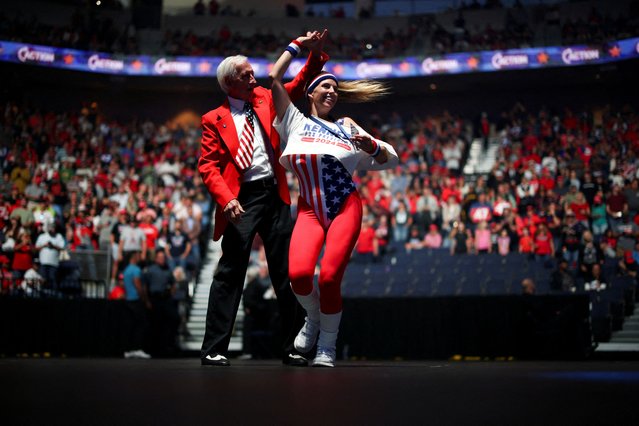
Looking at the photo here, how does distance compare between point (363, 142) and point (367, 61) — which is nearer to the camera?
point (363, 142)

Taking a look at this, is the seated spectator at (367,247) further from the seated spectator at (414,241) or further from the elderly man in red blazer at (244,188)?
the elderly man in red blazer at (244,188)

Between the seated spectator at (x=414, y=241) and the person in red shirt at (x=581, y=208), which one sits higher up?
the person in red shirt at (x=581, y=208)

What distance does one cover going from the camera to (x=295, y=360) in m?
5.41

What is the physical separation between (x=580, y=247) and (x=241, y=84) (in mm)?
9997

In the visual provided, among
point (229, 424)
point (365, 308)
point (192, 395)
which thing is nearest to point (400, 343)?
point (365, 308)

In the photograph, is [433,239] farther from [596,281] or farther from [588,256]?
[596,281]

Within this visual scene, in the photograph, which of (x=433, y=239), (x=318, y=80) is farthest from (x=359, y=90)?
(x=433, y=239)

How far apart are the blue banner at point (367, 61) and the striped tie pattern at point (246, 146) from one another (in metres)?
17.8

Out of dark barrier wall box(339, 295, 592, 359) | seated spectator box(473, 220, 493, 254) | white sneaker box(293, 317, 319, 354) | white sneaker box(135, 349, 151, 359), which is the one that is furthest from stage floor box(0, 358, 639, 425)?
seated spectator box(473, 220, 493, 254)

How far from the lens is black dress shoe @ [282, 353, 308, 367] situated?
17.6 feet

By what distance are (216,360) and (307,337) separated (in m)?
0.58

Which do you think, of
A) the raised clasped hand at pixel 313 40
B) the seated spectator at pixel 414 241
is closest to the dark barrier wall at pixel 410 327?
the raised clasped hand at pixel 313 40

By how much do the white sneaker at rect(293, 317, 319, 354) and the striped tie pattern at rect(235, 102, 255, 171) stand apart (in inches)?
42.8

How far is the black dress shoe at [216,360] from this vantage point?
17.4ft
